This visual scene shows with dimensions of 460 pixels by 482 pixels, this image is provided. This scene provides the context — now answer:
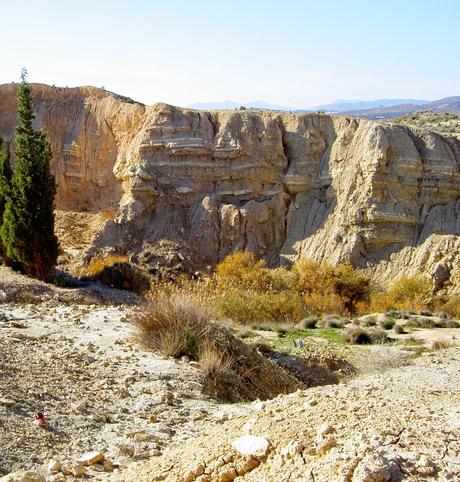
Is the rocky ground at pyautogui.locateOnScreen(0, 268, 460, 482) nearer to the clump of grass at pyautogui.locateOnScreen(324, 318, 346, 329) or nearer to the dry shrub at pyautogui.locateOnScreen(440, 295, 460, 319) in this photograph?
the clump of grass at pyautogui.locateOnScreen(324, 318, 346, 329)

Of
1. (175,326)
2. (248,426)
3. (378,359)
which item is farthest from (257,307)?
(248,426)

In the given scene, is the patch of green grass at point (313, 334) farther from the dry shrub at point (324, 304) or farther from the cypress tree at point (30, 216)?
the cypress tree at point (30, 216)

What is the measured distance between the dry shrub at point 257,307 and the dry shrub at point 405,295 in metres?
4.76

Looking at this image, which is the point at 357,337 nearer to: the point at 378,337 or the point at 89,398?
the point at 378,337

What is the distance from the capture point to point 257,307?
20000 mm

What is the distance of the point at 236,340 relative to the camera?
10617 millimetres

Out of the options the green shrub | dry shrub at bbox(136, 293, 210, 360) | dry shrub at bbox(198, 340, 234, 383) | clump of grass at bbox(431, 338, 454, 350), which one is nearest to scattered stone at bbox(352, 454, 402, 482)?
dry shrub at bbox(198, 340, 234, 383)

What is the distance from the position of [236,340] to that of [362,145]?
22784mm

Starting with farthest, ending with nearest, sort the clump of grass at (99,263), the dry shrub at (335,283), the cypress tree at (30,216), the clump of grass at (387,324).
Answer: the clump of grass at (99,263)
the dry shrub at (335,283)
the cypress tree at (30,216)
the clump of grass at (387,324)

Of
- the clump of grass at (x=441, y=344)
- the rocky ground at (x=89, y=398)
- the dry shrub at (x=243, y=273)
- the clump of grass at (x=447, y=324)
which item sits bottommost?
the dry shrub at (x=243, y=273)

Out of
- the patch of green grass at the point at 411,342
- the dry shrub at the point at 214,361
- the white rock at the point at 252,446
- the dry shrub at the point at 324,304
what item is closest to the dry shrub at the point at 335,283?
the dry shrub at the point at 324,304

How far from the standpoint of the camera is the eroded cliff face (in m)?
30.6

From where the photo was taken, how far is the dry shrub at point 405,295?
2554 centimetres

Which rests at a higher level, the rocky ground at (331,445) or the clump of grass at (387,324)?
the rocky ground at (331,445)
